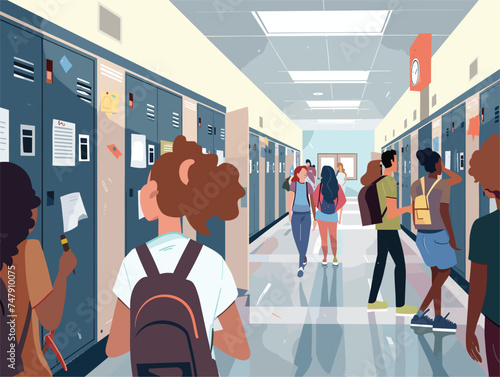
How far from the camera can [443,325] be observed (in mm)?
3477

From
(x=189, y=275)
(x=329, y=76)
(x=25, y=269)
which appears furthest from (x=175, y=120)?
(x=329, y=76)

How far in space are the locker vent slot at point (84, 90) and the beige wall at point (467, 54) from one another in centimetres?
321

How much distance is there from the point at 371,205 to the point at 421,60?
3030mm

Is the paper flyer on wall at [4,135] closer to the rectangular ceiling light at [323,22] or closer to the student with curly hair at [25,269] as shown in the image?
the student with curly hair at [25,269]

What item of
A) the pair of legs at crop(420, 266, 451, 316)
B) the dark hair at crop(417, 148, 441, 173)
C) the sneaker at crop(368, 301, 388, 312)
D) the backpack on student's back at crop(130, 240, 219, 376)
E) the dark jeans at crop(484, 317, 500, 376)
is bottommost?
the sneaker at crop(368, 301, 388, 312)

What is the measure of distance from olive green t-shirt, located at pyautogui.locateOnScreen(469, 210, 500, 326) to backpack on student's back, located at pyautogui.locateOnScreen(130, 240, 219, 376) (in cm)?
110

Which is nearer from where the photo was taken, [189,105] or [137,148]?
[137,148]

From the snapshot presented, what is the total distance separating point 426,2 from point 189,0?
89.3 inches

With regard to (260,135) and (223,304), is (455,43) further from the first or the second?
(223,304)

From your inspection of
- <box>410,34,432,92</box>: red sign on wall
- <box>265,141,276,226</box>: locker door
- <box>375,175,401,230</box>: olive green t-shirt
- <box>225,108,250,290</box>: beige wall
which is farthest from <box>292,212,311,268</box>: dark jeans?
<box>265,141,276,226</box>: locker door

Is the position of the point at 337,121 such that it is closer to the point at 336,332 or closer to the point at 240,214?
the point at 240,214

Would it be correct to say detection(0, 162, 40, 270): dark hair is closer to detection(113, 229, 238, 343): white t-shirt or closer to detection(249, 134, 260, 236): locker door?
detection(113, 229, 238, 343): white t-shirt

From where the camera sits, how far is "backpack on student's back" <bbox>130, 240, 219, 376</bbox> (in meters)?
1.14

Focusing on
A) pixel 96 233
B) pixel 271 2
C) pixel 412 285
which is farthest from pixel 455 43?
pixel 96 233
